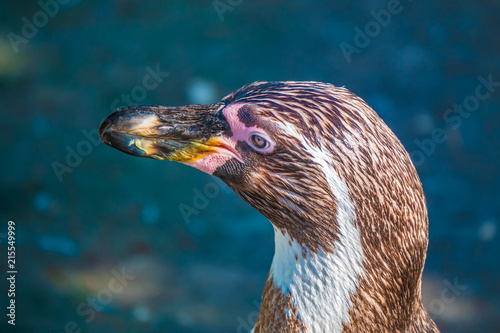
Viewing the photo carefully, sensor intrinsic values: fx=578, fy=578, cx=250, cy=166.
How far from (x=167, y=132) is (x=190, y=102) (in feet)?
4.52

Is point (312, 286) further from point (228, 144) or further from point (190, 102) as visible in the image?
point (190, 102)

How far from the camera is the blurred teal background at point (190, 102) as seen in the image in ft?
7.72

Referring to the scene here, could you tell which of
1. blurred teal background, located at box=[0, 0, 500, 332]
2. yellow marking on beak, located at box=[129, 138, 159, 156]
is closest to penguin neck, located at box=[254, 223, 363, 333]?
yellow marking on beak, located at box=[129, 138, 159, 156]

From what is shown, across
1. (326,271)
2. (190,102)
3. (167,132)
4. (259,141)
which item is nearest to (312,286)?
(326,271)

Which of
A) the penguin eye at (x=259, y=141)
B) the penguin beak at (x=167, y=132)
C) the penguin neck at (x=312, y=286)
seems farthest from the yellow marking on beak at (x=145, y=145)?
the penguin neck at (x=312, y=286)

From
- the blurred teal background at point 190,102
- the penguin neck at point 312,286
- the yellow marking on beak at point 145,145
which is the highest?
the blurred teal background at point 190,102

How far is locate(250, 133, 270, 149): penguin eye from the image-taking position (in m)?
1.05

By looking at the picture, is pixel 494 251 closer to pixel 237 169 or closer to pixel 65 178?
pixel 237 169

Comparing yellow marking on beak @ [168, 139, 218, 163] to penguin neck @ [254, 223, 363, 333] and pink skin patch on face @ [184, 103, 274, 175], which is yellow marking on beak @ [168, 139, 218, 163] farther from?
penguin neck @ [254, 223, 363, 333]

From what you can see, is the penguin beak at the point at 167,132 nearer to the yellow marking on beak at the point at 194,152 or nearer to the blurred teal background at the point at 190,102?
the yellow marking on beak at the point at 194,152

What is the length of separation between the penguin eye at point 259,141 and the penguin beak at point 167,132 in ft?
0.16

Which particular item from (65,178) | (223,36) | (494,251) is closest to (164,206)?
(65,178)

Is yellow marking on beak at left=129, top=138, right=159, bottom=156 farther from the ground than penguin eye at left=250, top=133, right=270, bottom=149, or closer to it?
closer to it

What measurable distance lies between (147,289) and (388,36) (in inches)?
57.0
